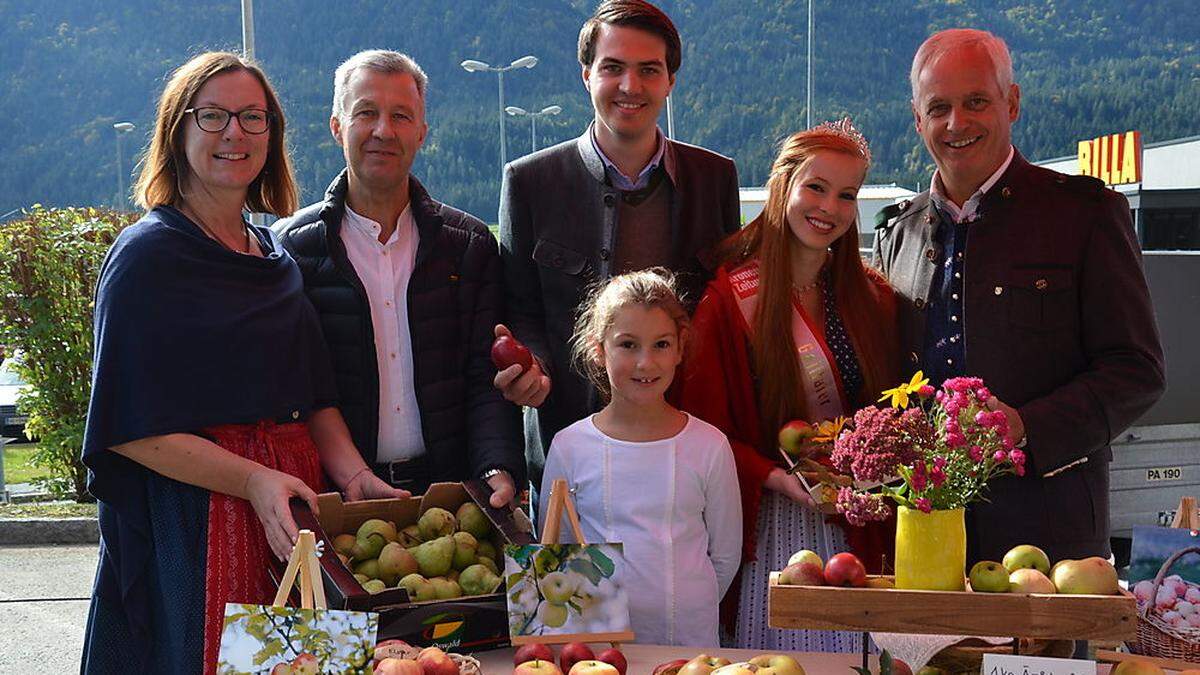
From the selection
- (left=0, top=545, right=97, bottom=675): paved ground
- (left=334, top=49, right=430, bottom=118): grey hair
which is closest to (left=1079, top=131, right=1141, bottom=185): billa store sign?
(left=0, top=545, right=97, bottom=675): paved ground

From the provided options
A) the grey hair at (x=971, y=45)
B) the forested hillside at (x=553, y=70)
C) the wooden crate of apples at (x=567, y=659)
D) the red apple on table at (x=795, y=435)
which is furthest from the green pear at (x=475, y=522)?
the forested hillside at (x=553, y=70)

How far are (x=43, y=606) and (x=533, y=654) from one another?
4.52 metres

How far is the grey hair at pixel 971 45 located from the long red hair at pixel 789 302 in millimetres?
272

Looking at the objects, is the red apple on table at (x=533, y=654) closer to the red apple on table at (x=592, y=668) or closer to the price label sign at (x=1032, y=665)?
the red apple on table at (x=592, y=668)

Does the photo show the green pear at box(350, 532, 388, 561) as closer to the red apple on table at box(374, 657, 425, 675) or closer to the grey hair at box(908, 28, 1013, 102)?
the red apple on table at box(374, 657, 425, 675)

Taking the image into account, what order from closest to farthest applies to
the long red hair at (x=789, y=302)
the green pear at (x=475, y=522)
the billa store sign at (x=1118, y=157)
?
the green pear at (x=475, y=522), the long red hair at (x=789, y=302), the billa store sign at (x=1118, y=157)

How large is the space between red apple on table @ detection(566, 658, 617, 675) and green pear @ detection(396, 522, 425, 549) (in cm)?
Answer: 51

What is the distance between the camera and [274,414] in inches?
102

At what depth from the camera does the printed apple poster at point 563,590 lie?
2.29 m

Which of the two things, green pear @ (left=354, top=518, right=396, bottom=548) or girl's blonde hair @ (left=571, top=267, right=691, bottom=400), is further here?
girl's blonde hair @ (left=571, top=267, right=691, bottom=400)

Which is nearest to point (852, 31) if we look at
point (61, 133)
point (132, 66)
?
point (132, 66)

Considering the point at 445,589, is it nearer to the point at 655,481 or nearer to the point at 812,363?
the point at 655,481

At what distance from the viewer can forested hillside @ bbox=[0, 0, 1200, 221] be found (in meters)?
41.2

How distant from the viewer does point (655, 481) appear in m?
2.72
